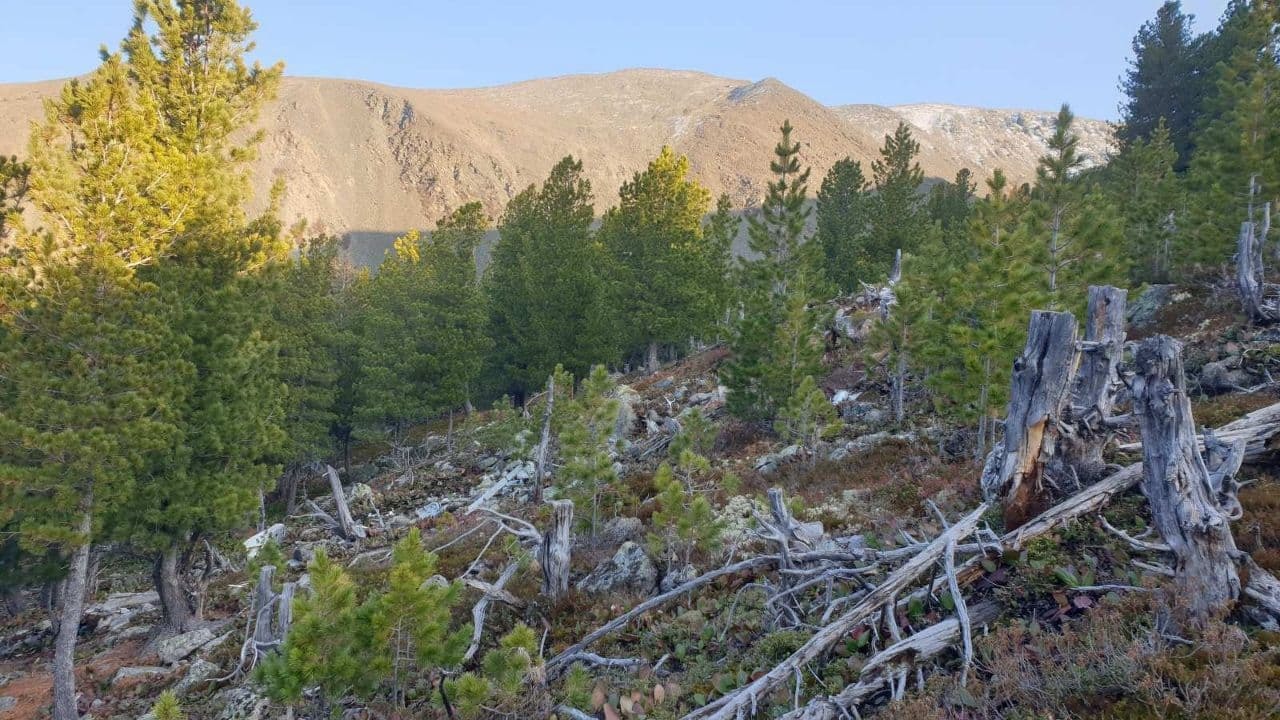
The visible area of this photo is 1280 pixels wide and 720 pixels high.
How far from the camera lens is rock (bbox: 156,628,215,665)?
531 inches

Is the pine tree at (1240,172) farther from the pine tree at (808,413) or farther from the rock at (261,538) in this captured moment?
the rock at (261,538)

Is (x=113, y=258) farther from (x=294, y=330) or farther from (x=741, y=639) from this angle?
(x=294, y=330)

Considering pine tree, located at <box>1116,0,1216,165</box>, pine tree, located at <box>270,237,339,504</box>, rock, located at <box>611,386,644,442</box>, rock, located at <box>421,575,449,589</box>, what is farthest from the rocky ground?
pine tree, located at <box>1116,0,1216,165</box>

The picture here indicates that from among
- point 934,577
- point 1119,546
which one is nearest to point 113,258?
point 934,577

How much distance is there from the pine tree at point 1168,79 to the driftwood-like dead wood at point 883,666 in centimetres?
5201

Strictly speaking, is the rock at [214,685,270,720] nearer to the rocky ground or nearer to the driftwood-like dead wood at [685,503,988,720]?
the rocky ground

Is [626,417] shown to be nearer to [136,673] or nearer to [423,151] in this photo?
[136,673]

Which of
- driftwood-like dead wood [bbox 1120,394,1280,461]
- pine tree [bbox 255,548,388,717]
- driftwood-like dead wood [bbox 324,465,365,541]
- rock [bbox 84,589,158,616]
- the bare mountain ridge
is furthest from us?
the bare mountain ridge

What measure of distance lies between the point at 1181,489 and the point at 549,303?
105 ft

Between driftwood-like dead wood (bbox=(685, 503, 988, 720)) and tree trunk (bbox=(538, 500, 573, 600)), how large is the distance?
490 cm

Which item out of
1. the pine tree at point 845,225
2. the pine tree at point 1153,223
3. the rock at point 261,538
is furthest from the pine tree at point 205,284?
the pine tree at point 845,225

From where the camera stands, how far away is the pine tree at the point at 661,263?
3597cm

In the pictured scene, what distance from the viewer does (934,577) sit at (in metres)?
5.53

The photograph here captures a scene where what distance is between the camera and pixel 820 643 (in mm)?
5160
